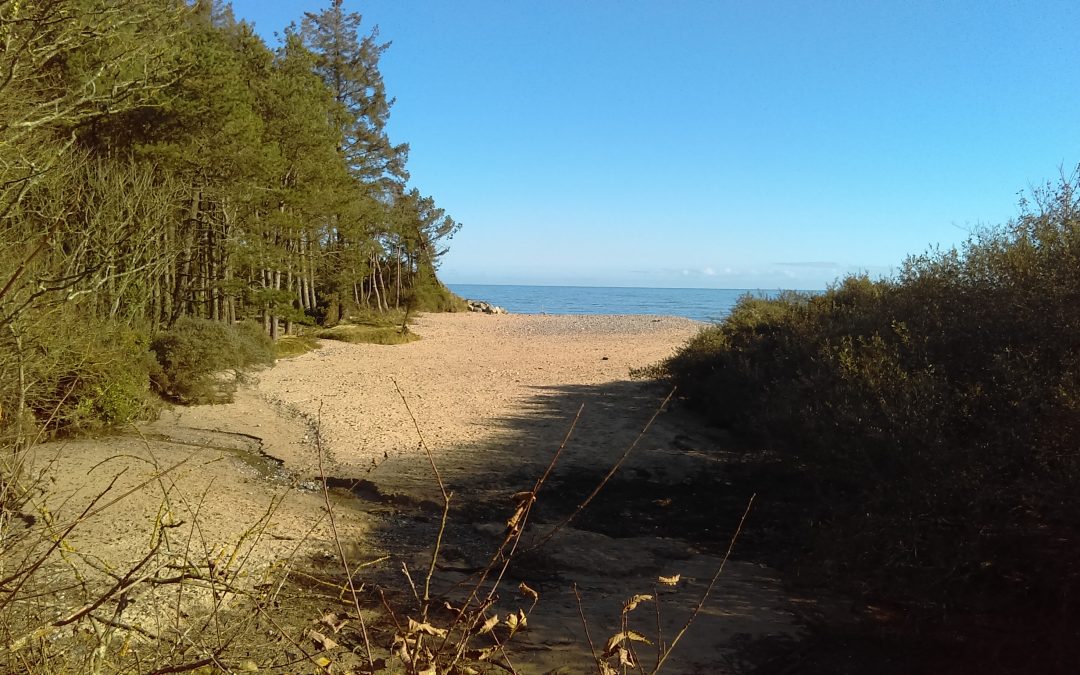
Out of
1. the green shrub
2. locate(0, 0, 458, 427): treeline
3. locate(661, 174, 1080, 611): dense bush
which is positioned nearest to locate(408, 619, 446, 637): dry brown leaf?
locate(0, 0, 458, 427): treeline

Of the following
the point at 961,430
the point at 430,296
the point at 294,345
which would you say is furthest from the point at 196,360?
the point at 430,296

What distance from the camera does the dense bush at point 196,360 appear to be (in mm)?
13359

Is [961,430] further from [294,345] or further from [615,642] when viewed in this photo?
[294,345]

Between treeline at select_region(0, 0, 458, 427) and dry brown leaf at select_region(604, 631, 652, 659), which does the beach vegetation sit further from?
dry brown leaf at select_region(604, 631, 652, 659)

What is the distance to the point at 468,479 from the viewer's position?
10.5m

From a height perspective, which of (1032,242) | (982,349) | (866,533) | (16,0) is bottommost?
(866,533)

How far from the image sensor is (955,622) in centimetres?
542

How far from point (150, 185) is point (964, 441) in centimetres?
1387

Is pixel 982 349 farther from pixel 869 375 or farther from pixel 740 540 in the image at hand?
pixel 740 540

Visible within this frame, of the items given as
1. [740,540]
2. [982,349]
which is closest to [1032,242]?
[982,349]

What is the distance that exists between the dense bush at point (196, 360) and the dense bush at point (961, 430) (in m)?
10.4

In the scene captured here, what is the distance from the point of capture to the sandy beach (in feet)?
21.1

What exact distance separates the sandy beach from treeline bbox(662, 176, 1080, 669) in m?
1.17

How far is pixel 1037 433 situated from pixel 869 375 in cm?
213
